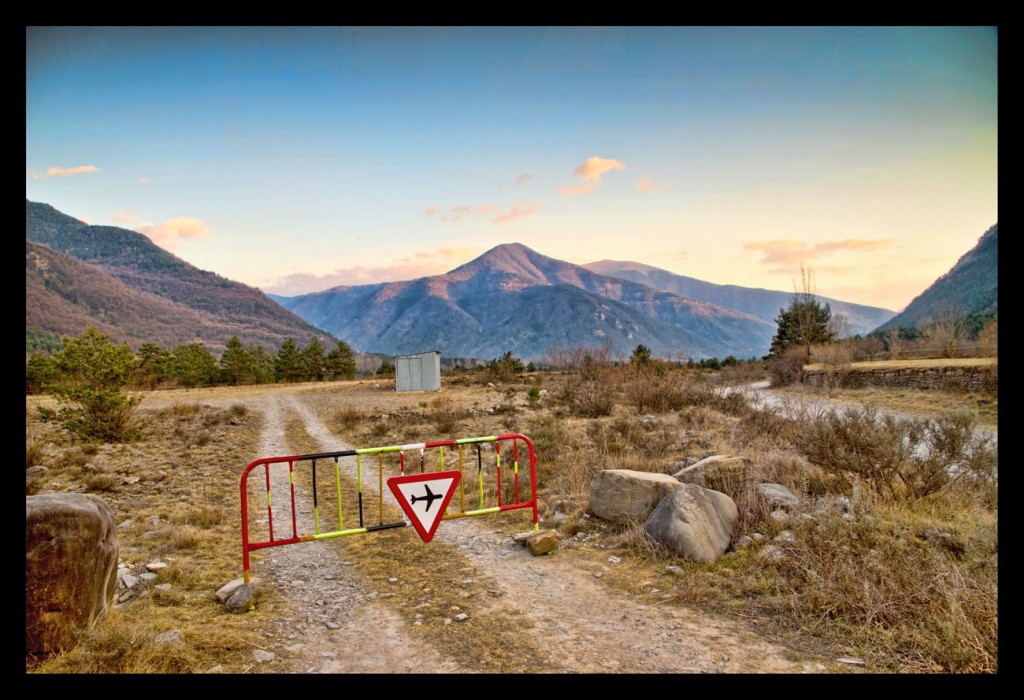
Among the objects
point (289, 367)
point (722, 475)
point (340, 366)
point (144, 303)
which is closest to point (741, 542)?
point (722, 475)

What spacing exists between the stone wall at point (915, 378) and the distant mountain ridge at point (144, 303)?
95.2 metres

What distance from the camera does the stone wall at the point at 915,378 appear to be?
20578 mm

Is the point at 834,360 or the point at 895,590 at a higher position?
the point at 834,360

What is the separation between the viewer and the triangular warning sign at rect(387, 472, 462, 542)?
6281 mm

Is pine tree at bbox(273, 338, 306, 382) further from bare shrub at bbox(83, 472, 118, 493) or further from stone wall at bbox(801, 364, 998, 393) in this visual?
stone wall at bbox(801, 364, 998, 393)

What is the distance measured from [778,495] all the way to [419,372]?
105 feet

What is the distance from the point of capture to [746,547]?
20.1ft

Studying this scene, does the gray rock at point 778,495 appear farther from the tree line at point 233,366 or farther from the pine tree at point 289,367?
the pine tree at point 289,367

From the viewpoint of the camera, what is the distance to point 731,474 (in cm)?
750

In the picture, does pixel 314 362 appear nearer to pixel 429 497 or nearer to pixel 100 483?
pixel 100 483

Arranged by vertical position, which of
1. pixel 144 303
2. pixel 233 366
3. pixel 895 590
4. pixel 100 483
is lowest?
pixel 100 483

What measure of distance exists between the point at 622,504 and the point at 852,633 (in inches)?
131

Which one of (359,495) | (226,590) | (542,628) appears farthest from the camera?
(359,495)
